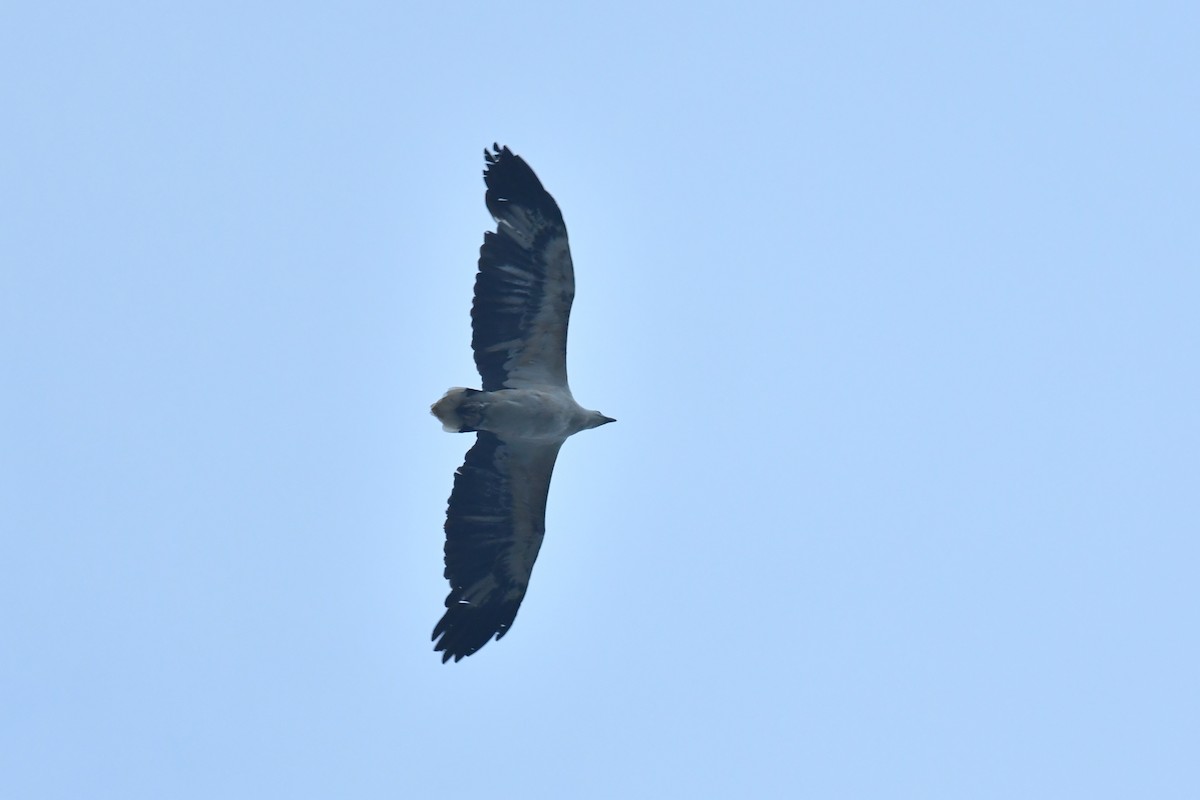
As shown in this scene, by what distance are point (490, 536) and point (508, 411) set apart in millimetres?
1930

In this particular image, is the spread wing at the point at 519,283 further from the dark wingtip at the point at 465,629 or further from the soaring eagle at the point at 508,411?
the dark wingtip at the point at 465,629

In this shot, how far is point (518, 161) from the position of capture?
917 inches

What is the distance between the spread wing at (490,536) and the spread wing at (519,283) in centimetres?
112

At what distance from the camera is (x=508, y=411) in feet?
77.6

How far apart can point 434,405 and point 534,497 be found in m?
2.18

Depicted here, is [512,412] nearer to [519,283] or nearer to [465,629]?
[519,283]

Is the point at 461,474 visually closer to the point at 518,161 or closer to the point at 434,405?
the point at 434,405

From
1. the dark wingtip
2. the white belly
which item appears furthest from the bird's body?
the dark wingtip

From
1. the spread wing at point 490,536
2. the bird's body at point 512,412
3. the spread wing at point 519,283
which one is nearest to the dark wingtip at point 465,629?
the spread wing at point 490,536

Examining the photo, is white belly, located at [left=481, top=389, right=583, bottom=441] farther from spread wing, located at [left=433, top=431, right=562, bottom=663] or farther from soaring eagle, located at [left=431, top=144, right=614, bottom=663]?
spread wing, located at [left=433, top=431, right=562, bottom=663]

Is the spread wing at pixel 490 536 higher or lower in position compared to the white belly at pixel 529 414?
lower

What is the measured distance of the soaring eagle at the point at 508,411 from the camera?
23.3 meters

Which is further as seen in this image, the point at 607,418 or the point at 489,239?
the point at 607,418

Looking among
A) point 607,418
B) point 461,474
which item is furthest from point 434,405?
point 607,418
